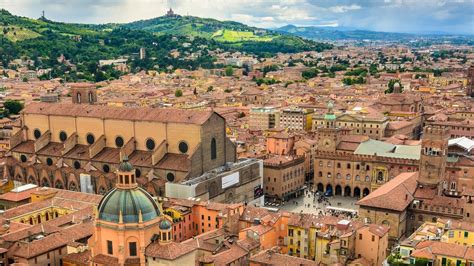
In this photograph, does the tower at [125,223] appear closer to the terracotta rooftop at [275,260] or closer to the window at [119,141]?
the terracotta rooftop at [275,260]

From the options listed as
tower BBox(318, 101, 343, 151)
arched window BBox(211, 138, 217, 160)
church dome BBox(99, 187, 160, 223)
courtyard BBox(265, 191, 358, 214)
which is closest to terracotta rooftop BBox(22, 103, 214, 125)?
arched window BBox(211, 138, 217, 160)

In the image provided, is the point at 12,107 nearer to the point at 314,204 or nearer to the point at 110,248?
the point at 314,204

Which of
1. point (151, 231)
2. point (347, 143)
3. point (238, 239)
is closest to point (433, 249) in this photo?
point (238, 239)

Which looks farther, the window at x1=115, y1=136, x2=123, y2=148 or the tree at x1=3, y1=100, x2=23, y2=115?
the tree at x1=3, y1=100, x2=23, y2=115

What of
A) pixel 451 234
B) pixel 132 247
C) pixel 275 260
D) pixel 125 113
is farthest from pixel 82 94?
pixel 451 234

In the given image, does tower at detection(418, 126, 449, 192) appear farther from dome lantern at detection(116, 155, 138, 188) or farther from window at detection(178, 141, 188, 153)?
dome lantern at detection(116, 155, 138, 188)

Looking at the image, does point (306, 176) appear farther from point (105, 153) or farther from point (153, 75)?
point (153, 75)
